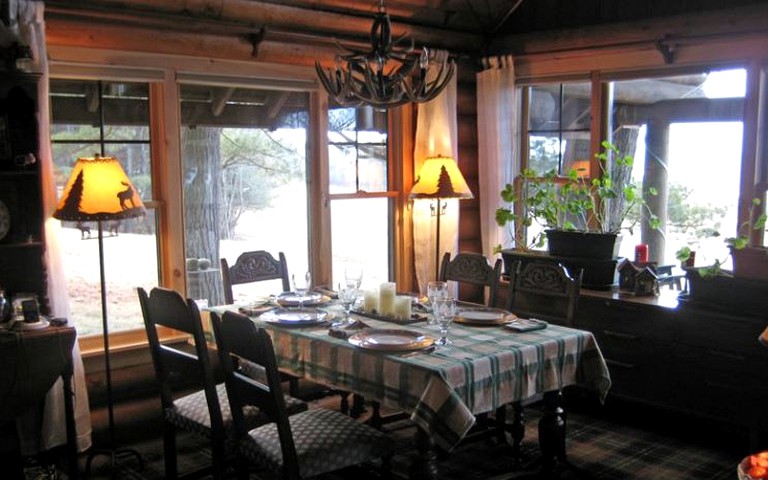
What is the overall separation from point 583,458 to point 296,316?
152 centimetres

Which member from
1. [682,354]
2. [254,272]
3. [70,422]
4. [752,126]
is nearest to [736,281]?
[682,354]

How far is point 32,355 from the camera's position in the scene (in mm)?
2834

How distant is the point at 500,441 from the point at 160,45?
2611 millimetres

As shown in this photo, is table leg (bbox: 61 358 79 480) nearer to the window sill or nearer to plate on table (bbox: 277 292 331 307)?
the window sill

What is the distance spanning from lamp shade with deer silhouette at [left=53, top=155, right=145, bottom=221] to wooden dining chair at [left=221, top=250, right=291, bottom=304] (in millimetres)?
591

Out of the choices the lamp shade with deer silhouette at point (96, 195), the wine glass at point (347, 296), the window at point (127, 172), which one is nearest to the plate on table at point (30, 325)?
the lamp shade with deer silhouette at point (96, 195)

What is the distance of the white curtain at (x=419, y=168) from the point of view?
4750 mm

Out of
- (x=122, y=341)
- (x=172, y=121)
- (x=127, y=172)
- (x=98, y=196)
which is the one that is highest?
(x=172, y=121)

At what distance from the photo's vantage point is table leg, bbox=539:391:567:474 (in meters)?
2.99

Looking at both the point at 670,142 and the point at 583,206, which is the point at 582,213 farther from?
the point at 670,142

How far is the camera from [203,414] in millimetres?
2760

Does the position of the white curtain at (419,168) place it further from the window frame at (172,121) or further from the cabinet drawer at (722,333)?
the cabinet drawer at (722,333)

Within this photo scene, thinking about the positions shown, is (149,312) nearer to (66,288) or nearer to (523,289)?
(66,288)

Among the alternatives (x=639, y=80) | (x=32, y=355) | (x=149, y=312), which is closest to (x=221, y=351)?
(x=149, y=312)
